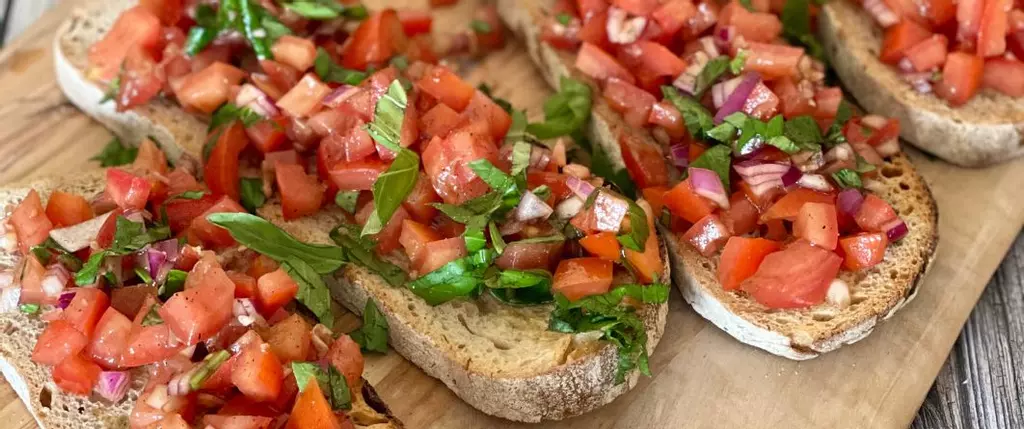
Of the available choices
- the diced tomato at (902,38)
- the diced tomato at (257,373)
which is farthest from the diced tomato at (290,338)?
the diced tomato at (902,38)

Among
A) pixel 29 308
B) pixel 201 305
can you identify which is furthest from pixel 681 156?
pixel 29 308

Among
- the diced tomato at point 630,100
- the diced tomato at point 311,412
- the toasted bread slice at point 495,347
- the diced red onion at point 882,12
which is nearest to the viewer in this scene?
the diced tomato at point 311,412

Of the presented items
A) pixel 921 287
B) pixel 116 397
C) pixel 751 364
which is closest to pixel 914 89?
pixel 921 287

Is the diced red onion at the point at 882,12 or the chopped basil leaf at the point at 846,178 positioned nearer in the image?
the chopped basil leaf at the point at 846,178

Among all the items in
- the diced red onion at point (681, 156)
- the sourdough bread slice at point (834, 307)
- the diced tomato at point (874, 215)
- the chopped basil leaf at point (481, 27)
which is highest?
the chopped basil leaf at point (481, 27)

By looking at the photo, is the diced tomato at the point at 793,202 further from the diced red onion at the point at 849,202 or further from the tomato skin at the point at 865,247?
the tomato skin at the point at 865,247

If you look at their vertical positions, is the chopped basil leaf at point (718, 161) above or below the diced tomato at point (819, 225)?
above

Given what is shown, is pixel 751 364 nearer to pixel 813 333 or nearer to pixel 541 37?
pixel 813 333
